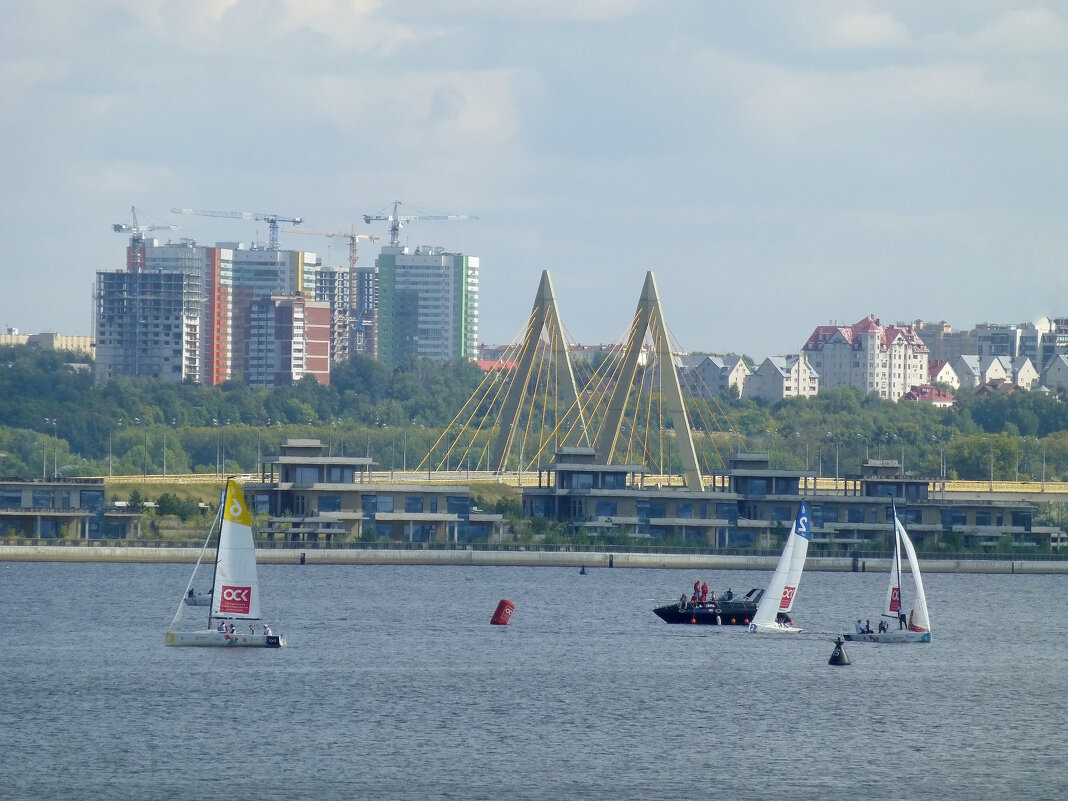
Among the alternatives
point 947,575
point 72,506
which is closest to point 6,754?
point 72,506

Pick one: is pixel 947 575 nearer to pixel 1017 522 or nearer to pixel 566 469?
pixel 1017 522

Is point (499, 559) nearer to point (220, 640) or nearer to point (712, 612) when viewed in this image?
point (712, 612)

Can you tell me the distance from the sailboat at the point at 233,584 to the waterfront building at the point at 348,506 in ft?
152

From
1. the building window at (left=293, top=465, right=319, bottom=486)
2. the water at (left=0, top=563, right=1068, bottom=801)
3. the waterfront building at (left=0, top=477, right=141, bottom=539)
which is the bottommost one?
the water at (left=0, top=563, right=1068, bottom=801)

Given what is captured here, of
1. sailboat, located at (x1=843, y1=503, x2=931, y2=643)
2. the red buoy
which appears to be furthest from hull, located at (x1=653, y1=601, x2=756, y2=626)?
the red buoy

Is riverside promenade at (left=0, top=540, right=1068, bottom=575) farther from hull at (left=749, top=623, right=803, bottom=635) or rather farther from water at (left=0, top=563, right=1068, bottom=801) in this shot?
hull at (left=749, top=623, right=803, bottom=635)

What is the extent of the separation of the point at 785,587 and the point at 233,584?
20.6 meters

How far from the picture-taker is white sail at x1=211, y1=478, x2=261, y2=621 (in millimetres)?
64938

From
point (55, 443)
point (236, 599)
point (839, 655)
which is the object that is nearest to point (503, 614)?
point (839, 655)

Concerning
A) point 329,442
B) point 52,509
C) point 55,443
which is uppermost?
point 329,442

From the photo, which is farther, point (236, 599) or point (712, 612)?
point (712, 612)

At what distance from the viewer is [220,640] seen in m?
66.6

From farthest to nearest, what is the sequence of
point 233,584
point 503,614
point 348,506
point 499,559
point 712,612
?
point 348,506, point 499,559, point 712,612, point 503,614, point 233,584

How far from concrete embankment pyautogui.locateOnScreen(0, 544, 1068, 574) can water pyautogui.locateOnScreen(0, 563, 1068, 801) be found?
18.5 metres
